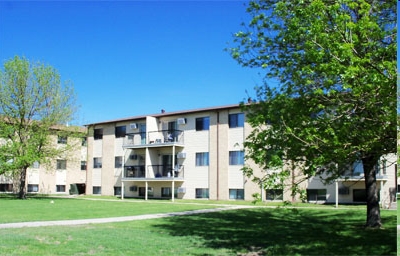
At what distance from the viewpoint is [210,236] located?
39.5ft

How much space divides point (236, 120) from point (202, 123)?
3049 mm

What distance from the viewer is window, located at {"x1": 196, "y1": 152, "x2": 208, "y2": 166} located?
3297cm

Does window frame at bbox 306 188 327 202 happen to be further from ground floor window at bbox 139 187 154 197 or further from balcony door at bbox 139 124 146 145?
balcony door at bbox 139 124 146 145

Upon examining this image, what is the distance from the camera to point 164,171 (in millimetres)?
35312

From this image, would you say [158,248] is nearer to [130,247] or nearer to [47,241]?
[130,247]

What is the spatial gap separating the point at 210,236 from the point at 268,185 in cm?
393

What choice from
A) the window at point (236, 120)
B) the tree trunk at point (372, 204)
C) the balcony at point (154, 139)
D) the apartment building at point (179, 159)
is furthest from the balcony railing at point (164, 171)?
the tree trunk at point (372, 204)

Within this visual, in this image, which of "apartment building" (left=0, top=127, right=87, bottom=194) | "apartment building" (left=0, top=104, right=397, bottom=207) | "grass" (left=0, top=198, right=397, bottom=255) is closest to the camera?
"grass" (left=0, top=198, right=397, bottom=255)

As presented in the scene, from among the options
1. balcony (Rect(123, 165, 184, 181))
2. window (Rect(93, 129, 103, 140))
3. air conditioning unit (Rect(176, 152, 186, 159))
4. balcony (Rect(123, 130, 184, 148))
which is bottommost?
balcony (Rect(123, 165, 184, 181))

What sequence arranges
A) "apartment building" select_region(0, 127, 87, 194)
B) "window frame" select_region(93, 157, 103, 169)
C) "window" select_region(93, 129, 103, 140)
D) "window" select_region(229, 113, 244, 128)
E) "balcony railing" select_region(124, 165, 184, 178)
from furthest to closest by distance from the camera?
"apartment building" select_region(0, 127, 87, 194) → "window" select_region(93, 129, 103, 140) → "window frame" select_region(93, 157, 103, 169) → "balcony railing" select_region(124, 165, 184, 178) → "window" select_region(229, 113, 244, 128)

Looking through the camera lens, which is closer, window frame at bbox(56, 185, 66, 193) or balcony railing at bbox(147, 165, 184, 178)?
balcony railing at bbox(147, 165, 184, 178)

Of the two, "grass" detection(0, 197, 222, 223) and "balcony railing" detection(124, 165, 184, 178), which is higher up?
"balcony railing" detection(124, 165, 184, 178)

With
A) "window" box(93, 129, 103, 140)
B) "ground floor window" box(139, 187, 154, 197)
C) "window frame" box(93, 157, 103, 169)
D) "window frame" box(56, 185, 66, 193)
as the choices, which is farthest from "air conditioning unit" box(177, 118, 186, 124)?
"window frame" box(56, 185, 66, 193)

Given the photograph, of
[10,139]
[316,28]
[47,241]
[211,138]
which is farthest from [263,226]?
[10,139]
